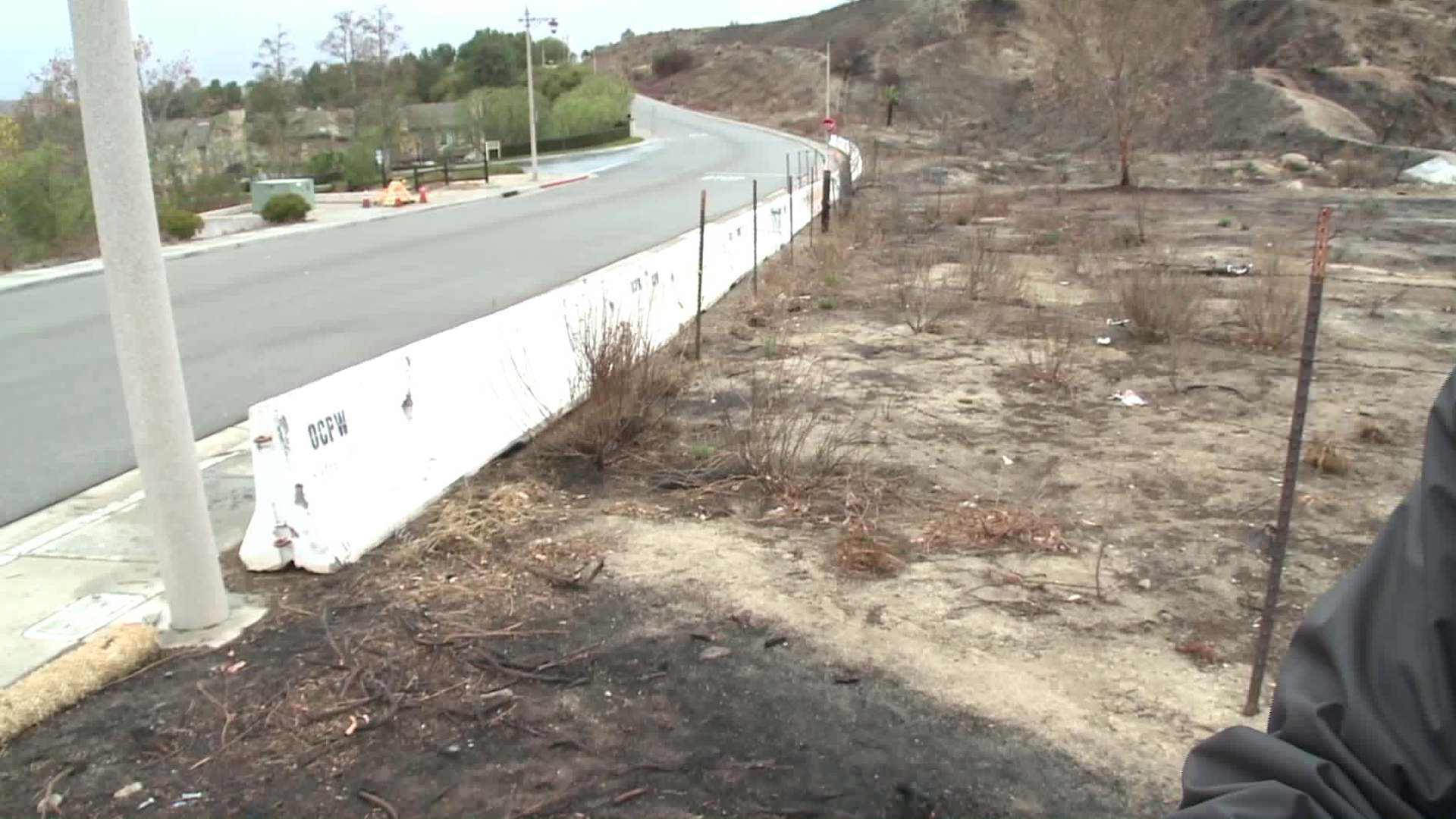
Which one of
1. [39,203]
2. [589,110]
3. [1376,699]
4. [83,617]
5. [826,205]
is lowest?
[83,617]

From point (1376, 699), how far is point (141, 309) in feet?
14.0

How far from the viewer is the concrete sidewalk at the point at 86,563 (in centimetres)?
464

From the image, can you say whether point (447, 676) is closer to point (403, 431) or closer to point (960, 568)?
point (403, 431)

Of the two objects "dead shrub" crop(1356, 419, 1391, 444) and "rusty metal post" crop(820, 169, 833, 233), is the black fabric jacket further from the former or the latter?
"rusty metal post" crop(820, 169, 833, 233)

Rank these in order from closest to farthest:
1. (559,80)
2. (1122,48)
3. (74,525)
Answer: (74,525), (1122,48), (559,80)

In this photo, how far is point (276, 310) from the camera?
529 inches

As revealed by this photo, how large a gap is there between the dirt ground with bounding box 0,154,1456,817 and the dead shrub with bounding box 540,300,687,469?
0.41 ft

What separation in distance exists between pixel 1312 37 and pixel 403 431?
2340 inches

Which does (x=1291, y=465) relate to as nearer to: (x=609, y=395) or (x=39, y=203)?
(x=609, y=395)

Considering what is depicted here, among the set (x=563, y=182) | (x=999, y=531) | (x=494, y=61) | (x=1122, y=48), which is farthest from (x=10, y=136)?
(x=494, y=61)

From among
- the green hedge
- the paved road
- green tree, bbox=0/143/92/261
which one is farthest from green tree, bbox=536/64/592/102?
the paved road

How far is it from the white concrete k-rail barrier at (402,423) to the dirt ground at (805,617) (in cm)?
17

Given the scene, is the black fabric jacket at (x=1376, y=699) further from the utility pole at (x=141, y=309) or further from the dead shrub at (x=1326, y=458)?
the dead shrub at (x=1326, y=458)

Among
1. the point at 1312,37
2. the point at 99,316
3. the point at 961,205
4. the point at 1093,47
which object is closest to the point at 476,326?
the point at 99,316
